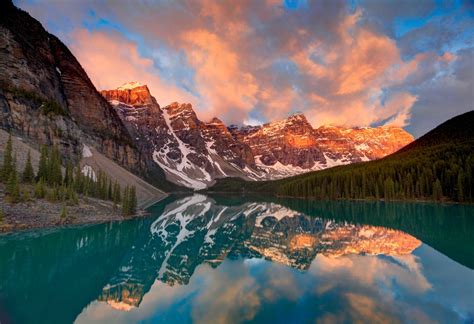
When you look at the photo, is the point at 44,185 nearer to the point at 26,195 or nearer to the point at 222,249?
the point at 26,195

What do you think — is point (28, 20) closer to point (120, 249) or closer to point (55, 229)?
point (55, 229)

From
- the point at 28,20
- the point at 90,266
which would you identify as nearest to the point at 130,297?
the point at 90,266

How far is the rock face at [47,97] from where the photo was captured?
8956 centimetres

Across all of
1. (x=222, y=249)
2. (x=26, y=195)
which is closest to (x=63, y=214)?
(x=26, y=195)

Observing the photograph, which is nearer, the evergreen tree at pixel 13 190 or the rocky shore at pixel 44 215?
the rocky shore at pixel 44 215

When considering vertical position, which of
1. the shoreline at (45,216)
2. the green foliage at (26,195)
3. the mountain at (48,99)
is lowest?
the shoreline at (45,216)

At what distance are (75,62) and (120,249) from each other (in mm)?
167843

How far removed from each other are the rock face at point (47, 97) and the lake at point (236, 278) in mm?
68710

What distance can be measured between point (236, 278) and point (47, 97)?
11871 cm

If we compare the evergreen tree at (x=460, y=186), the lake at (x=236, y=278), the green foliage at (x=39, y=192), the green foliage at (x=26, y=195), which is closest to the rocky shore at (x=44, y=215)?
the green foliage at (x=26, y=195)

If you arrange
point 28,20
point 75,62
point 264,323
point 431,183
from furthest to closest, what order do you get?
point 75,62 < point 28,20 < point 431,183 < point 264,323

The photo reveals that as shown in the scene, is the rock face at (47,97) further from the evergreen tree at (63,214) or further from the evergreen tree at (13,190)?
the evergreen tree at (63,214)

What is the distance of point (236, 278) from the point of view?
20.7 meters

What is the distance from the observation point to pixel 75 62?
165 m
